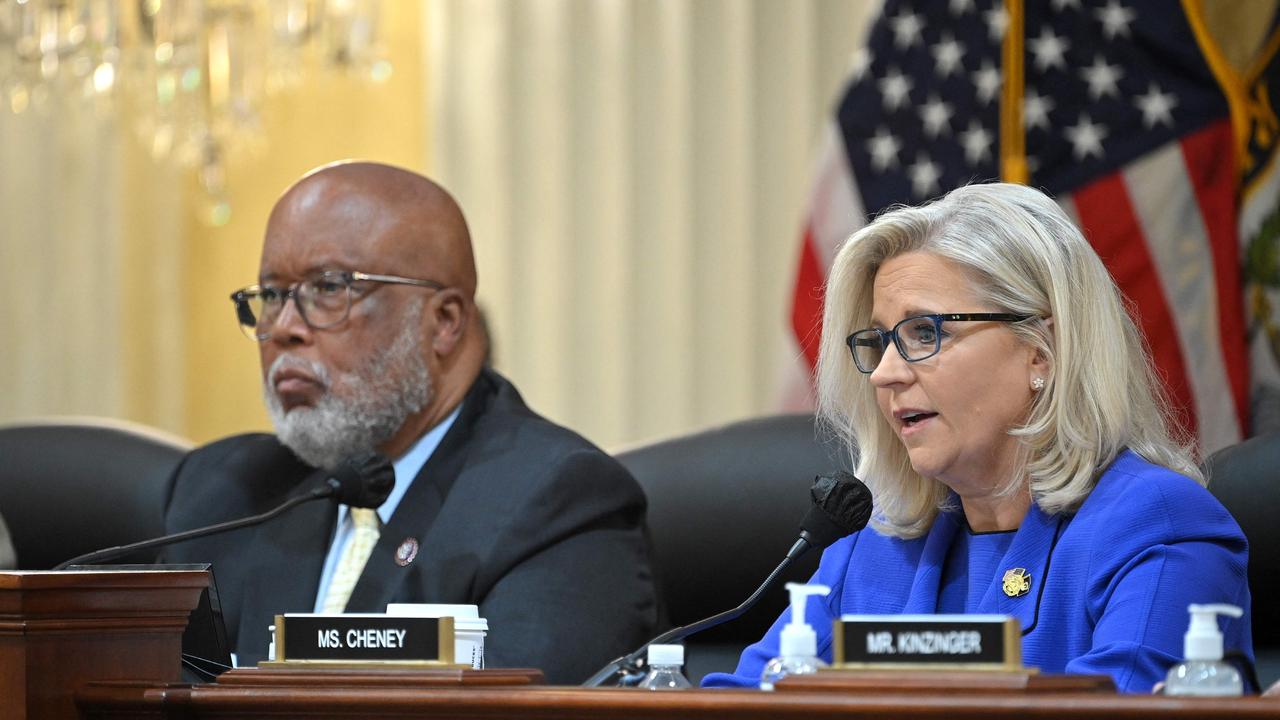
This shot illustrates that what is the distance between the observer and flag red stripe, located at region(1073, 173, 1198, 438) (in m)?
4.34

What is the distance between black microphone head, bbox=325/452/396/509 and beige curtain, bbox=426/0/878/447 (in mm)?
2866

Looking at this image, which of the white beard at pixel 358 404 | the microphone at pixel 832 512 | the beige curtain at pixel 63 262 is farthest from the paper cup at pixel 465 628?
the beige curtain at pixel 63 262

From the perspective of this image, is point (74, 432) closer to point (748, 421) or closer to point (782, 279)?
point (748, 421)

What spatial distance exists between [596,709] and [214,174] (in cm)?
450

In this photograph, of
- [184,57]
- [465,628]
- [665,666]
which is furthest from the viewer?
[184,57]

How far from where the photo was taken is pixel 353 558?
3100 mm

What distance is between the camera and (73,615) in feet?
6.30

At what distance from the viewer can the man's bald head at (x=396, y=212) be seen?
3221 millimetres

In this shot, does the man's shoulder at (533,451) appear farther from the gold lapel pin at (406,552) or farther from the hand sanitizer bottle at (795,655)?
the hand sanitizer bottle at (795,655)

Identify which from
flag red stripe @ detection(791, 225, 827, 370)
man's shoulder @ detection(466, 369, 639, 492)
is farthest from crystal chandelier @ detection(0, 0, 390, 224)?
man's shoulder @ detection(466, 369, 639, 492)

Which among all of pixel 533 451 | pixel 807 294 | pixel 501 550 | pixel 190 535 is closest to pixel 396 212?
pixel 533 451

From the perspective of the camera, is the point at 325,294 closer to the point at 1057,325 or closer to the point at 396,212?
the point at 396,212

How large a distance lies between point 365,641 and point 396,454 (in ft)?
4.79

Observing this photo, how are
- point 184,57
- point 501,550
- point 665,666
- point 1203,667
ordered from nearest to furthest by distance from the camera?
1. point 1203,667
2. point 665,666
3. point 501,550
4. point 184,57
